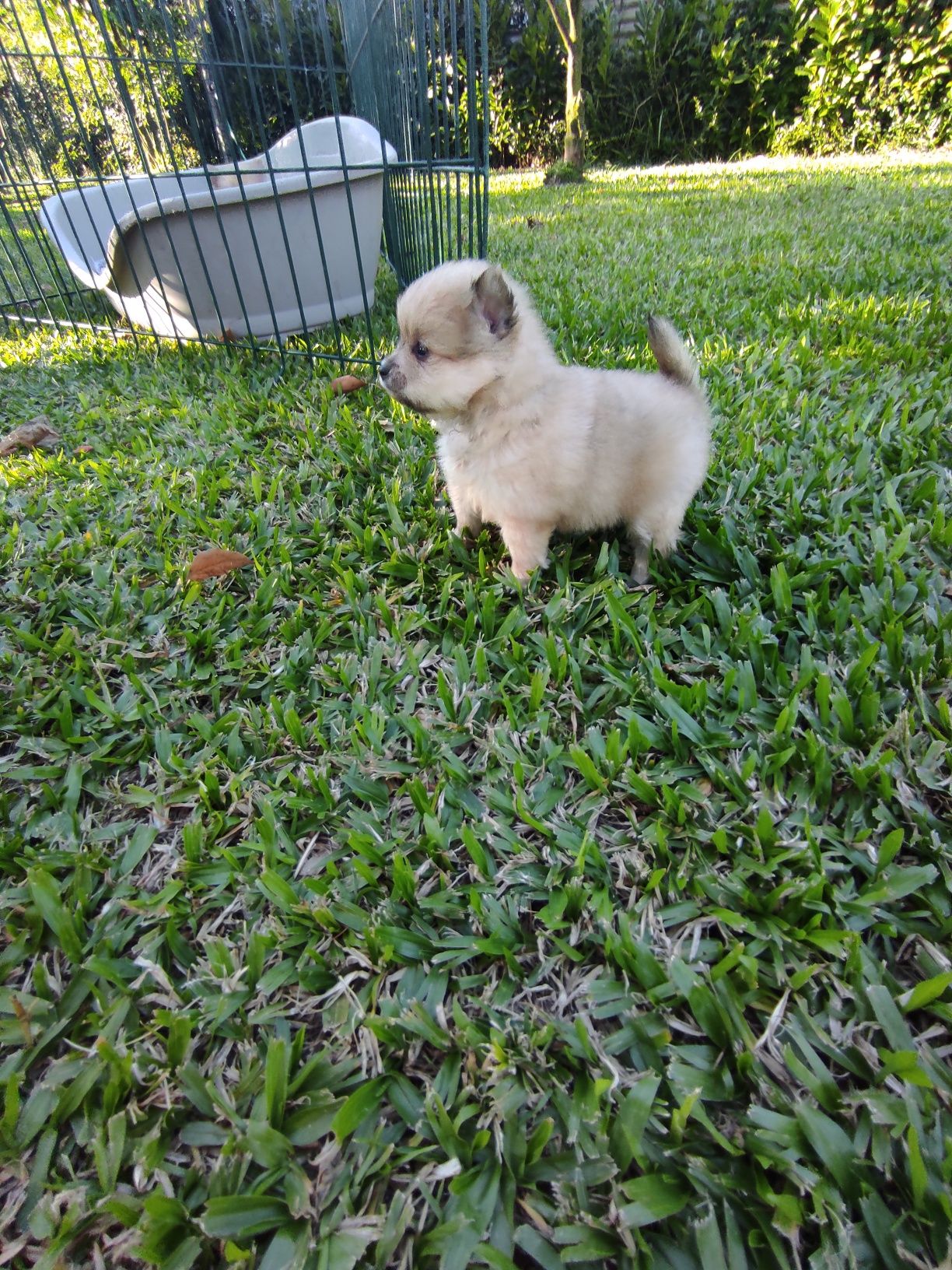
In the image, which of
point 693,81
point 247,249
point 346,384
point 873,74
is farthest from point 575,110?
point 346,384

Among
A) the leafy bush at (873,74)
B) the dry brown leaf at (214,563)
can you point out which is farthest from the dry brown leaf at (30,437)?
the leafy bush at (873,74)

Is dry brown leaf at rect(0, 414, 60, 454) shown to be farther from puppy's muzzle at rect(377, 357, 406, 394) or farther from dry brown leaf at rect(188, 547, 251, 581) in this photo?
puppy's muzzle at rect(377, 357, 406, 394)

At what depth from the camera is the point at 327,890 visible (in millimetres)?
1267

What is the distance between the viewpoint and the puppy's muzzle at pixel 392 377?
70.9 inches

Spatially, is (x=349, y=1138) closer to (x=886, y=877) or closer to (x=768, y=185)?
(x=886, y=877)

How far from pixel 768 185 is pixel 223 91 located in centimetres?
542

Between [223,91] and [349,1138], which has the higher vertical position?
[223,91]

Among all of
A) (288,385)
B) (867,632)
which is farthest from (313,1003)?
(288,385)

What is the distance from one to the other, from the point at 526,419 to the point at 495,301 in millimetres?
295

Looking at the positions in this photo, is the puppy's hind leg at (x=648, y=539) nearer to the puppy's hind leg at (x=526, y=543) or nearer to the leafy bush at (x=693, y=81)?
the puppy's hind leg at (x=526, y=543)

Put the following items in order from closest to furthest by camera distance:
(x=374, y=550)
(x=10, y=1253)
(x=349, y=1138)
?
1. (x=10, y=1253)
2. (x=349, y=1138)
3. (x=374, y=550)

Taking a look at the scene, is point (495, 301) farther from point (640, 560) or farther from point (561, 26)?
point (561, 26)

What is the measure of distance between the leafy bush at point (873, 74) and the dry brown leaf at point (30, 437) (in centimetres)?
1068

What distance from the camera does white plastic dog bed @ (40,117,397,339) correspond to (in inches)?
127
